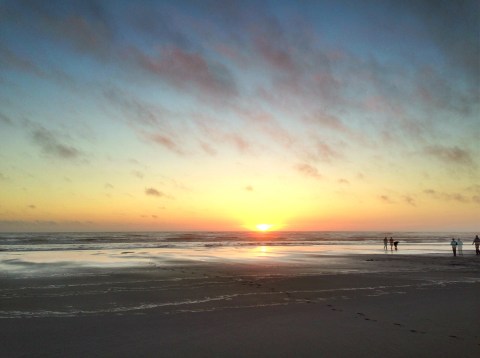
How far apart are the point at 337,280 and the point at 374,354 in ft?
37.9

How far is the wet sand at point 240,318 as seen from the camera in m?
7.65

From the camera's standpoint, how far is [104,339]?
27.0ft

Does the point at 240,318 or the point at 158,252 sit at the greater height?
the point at 240,318

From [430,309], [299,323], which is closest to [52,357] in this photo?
[299,323]

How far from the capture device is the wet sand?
7652 millimetres

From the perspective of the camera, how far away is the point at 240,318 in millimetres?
10195

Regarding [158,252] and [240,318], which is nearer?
[240,318]

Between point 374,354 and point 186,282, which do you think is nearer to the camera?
point 374,354

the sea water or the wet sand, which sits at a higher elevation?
the wet sand

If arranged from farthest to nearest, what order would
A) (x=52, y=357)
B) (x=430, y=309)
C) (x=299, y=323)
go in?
(x=430, y=309) < (x=299, y=323) < (x=52, y=357)

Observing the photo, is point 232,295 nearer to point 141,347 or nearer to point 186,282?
point 186,282

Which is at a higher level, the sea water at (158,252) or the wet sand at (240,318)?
the wet sand at (240,318)

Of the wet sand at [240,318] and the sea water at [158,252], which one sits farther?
the sea water at [158,252]

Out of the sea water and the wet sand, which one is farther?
the sea water
